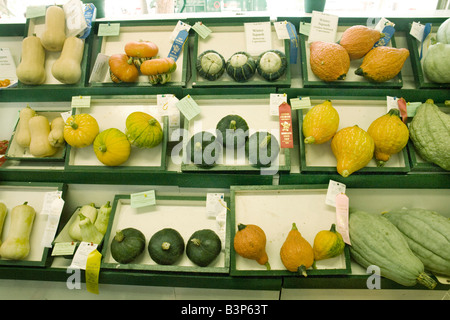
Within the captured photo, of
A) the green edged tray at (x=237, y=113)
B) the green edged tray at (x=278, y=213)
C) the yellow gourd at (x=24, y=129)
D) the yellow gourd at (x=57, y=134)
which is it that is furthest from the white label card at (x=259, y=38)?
the yellow gourd at (x=24, y=129)

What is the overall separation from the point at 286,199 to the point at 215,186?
44cm

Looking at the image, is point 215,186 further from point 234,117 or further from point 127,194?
point 127,194

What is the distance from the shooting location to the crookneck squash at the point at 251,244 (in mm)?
1349

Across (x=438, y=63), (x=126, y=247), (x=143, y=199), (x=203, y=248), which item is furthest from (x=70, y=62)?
(x=438, y=63)

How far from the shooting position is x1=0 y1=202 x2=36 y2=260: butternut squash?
1.54 metres

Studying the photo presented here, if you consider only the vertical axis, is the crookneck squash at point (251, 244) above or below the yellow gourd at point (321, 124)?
below

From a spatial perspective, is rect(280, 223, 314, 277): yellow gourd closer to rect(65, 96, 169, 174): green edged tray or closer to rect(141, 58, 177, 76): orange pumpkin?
rect(65, 96, 169, 174): green edged tray

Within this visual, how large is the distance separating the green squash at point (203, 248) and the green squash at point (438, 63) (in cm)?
164

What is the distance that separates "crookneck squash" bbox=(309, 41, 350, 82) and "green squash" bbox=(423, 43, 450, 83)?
494 mm

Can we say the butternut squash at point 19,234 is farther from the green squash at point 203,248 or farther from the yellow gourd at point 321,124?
the yellow gourd at point 321,124

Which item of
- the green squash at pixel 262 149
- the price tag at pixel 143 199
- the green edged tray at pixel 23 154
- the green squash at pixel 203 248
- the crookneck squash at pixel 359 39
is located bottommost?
the green squash at pixel 203 248

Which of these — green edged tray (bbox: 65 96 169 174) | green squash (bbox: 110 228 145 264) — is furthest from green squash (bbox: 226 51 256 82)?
green squash (bbox: 110 228 145 264)

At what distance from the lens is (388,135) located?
147 centimetres

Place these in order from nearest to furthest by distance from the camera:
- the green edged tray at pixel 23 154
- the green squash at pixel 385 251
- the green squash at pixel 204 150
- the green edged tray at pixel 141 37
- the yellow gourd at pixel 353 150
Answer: the green squash at pixel 385 251, the yellow gourd at pixel 353 150, the green squash at pixel 204 150, the green edged tray at pixel 23 154, the green edged tray at pixel 141 37
